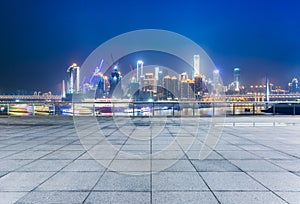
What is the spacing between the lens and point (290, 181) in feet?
14.4

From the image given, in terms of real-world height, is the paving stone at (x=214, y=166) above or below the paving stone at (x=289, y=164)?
below

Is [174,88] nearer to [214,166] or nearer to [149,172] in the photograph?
[214,166]

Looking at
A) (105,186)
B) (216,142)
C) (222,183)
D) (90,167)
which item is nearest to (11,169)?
(90,167)

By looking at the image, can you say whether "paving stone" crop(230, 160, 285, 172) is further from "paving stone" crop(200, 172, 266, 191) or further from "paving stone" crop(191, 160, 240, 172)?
"paving stone" crop(200, 172, 266, 191)

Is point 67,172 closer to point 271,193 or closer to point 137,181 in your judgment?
point 137,181

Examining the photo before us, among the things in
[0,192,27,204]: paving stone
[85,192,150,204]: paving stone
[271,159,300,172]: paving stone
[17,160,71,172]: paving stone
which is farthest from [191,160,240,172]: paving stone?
[0,192,27,204]: paving stone

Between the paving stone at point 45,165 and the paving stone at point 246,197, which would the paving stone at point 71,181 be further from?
the paving stone at point 246,197

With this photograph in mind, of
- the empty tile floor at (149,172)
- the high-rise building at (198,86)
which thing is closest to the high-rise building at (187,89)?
the high-rise building at (198,86)

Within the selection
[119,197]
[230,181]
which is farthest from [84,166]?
[230,181]

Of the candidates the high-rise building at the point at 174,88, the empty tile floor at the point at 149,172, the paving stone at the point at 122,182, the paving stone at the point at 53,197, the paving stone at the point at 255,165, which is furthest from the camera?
the high-rise building at the point at 174,88

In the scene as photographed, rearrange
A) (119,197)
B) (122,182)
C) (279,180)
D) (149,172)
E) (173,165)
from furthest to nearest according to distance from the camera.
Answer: (173,165)
(149,172)
(279,180)
(122,182)
(119,197)

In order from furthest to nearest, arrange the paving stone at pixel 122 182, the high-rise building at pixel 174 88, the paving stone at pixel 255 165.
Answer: the high-rise building at pixel 174 88 → the paving stone at pixel 255 165 → the paving stone at pixel 122 182

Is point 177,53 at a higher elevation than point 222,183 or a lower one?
higher

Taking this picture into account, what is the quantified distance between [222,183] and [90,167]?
2450 mm
